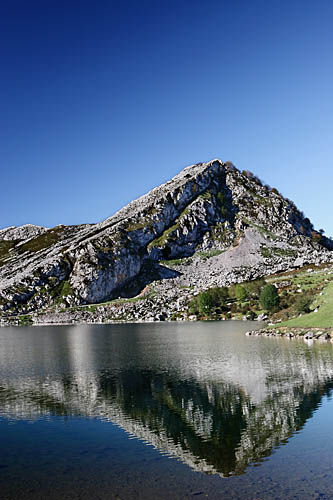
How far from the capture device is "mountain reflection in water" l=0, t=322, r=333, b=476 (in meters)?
25.9

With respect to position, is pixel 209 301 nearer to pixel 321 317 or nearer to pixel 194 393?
pixel 321 317

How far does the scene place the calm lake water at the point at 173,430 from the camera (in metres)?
19.8

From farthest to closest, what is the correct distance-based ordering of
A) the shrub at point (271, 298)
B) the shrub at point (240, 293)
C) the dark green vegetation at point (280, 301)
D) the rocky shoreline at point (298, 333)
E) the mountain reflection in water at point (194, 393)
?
the shrub at point (240, 293), the shrub at point (271, 298), the dark green vegetation at point (280, 301), the rocky shoreline at point (298, 333), the mountain reflection in water at point (194, 393)

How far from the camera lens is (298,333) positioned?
254 ft

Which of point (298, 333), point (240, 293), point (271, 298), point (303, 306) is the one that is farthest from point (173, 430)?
point (240, 293)

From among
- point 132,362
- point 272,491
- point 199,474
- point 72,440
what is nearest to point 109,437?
point 72,440

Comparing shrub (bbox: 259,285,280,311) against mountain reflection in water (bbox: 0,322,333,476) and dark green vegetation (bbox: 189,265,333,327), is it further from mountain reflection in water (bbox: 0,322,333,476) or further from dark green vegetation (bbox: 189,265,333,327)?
mountain reflection in water (bbox: 0,322,333,476)

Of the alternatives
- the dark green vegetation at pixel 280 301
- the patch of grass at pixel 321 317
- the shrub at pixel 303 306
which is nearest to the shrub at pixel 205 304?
the dark green vegetation at pixel 280 301

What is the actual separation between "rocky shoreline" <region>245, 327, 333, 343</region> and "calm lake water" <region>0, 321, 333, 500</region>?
13.1 meters

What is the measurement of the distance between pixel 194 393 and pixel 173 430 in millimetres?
11237

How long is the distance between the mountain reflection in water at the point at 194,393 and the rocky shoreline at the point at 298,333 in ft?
14.5

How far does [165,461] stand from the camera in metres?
22.7

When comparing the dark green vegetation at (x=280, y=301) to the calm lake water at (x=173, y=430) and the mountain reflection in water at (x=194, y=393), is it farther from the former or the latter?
the calm lake water at (x=173, y=430)

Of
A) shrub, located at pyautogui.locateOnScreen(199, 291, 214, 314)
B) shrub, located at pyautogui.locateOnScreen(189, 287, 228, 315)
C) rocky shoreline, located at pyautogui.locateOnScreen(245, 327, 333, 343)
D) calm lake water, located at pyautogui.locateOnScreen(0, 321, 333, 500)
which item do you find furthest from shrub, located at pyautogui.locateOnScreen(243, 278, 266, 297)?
calm lake water, located at pyautogui.locateOnScreen(0, 321, 333, 500)
